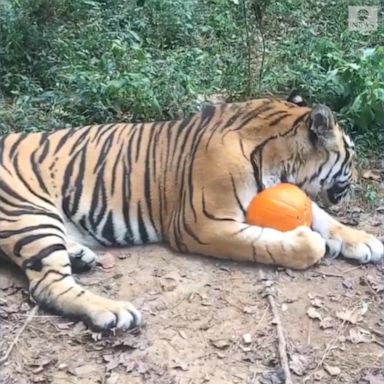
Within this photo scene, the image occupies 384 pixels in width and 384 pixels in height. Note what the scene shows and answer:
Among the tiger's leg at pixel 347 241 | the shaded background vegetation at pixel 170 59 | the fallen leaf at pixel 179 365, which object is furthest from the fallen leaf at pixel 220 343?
the shaded background vegetation at pixel 170 59

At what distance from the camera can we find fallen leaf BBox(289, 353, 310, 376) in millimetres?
2686

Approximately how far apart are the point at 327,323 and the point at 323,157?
85 cm

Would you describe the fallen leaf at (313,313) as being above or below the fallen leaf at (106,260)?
above

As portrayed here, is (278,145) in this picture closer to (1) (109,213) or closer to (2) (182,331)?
(1) (109,213)

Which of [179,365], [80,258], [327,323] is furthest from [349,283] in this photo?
[80,258]

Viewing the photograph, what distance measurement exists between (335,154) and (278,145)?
10.2 inches

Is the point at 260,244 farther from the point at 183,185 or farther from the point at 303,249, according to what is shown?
the point at 183,185

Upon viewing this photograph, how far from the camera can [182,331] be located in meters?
2.91

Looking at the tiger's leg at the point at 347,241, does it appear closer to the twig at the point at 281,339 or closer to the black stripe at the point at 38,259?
the twig at the point at 281,339

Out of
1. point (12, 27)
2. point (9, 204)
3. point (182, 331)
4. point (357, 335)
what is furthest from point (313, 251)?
point (12, 27)

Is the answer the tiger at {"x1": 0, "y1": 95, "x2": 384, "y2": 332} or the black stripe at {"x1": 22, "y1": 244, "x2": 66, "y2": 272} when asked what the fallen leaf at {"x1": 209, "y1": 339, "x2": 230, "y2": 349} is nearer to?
the tiger at {"x1": 0, "y1": 95, "x2": 384, "y2": 332}

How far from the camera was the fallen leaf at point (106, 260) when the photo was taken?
333 cm

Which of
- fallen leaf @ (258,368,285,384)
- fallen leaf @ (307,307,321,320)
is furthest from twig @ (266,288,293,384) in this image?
fallen leaf @ (307,307,321,320)

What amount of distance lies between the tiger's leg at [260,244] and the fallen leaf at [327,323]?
0.32 m
